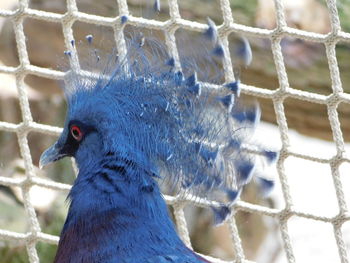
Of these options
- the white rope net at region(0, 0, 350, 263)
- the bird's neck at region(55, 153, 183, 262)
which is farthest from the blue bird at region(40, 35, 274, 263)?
the white rope net at region(0, 0, 350, 263)

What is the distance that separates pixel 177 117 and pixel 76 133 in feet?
0.84

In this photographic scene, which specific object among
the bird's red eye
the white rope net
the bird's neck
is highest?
the white rope net

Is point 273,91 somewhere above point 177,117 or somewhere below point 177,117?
above

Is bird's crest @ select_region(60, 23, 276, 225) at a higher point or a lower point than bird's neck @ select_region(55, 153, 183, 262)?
higher

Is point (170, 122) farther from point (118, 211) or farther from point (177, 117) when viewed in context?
point (118, 211)

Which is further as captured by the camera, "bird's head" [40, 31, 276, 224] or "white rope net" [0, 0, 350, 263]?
→ "white rope net" [0, 0, 350, 263]

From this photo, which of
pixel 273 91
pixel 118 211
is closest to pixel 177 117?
pixel 118 211

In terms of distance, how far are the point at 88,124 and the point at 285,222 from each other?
2.21 ft

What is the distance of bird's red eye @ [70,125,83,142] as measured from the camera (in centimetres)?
207

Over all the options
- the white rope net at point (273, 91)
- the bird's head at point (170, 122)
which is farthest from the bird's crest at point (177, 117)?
the white rope net at point (273, 91)

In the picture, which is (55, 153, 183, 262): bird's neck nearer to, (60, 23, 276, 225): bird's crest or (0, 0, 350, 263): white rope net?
(60, 23, 276, 225): bird's crest

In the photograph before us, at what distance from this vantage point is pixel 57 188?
8.45 feet

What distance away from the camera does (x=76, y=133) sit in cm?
208

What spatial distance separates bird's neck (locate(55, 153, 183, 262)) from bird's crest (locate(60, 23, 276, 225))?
0.04m
